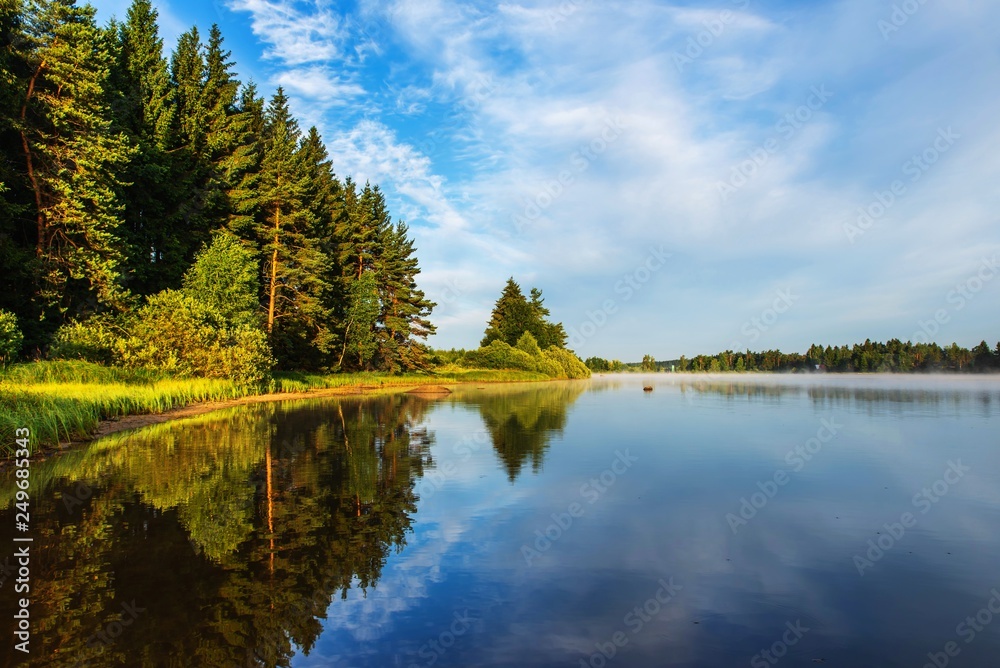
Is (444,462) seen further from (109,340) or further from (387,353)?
(387,353)

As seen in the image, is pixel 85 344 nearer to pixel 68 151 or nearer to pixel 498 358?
pixel 68 151

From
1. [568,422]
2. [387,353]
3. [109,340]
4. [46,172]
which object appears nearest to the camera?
[568,422]

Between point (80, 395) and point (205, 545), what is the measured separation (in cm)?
1500

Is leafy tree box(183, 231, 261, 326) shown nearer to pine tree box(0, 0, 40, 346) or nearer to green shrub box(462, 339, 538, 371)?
pine tree box(0, 0, 40, 346)

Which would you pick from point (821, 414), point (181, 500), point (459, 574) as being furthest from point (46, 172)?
point (821, 414)

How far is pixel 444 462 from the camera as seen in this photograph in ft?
46.3

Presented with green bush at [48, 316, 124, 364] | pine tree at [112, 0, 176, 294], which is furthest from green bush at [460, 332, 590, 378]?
green bush at [48, 316, 124, 364]

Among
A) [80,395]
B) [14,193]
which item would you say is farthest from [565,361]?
[80,395]

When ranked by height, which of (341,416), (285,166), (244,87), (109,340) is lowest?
(341,416)

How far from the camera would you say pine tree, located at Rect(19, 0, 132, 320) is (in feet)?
92.2

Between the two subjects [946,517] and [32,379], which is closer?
[946,517]

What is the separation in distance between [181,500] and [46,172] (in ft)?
98.1

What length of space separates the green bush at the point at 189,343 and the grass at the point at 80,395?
97 centimetres

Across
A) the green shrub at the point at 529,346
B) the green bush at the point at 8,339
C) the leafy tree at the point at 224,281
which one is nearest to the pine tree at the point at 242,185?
the leafy tree at the point at 224,281
